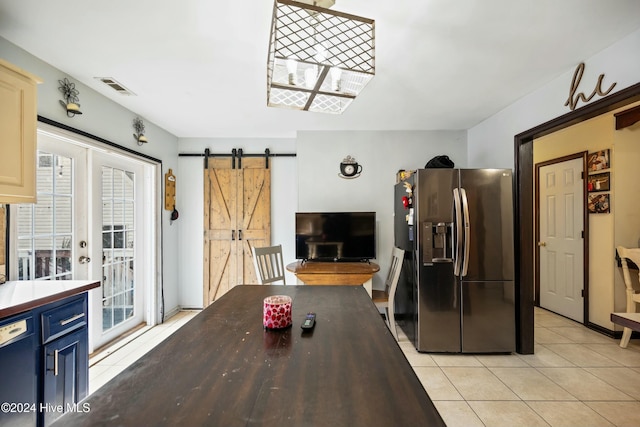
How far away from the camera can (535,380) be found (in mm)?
2443

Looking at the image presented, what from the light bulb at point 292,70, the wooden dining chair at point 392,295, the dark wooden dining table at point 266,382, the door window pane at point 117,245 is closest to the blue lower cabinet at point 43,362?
the dark wooden dining table at point 266,382

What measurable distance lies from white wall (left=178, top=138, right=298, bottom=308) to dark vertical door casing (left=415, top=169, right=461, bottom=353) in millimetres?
1917

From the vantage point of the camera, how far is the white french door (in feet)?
7.47

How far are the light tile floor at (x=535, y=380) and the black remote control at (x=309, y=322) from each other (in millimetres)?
1408

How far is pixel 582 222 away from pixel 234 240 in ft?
15.0

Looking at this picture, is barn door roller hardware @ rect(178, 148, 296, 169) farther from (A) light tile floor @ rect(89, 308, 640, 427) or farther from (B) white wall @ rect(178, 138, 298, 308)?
(A) light tile floor @ rect(89, 308, 640, 427)

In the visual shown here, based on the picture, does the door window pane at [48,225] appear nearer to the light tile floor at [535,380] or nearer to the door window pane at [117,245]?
the door window pane at [117,245]

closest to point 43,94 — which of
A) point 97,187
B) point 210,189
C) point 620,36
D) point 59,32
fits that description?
point 59,32

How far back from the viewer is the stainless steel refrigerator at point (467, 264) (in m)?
2.86

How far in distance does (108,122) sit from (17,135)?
125 centimetres

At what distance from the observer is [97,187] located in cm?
284

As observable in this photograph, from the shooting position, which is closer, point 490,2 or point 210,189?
point 490,2

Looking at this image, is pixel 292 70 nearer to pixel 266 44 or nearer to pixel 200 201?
→ pixel 266 44

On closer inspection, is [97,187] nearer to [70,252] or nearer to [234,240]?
[70,252]
